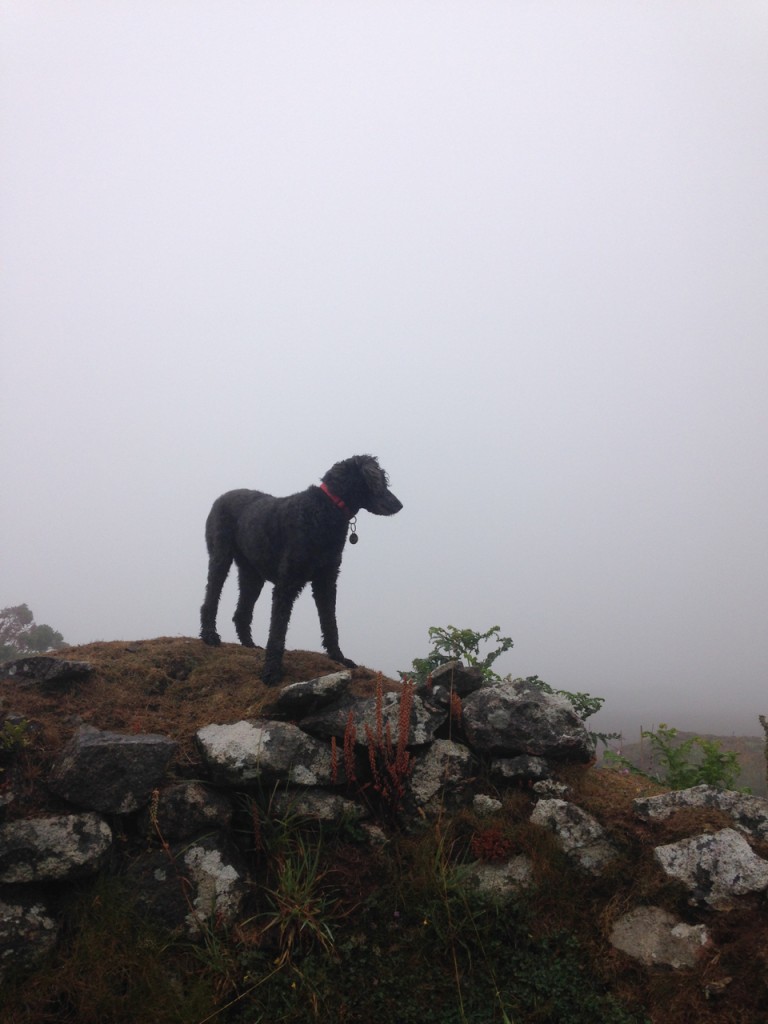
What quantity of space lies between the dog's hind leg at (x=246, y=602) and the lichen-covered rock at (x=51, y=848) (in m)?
4.95

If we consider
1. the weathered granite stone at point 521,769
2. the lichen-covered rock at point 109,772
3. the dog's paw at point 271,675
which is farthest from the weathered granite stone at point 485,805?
the lichen-covered rock at point 109,772

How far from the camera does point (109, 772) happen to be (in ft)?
17.6

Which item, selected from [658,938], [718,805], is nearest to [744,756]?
[718,805]

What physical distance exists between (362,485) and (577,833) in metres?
4.73

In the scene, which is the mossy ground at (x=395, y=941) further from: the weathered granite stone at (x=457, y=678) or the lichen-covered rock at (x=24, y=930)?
the weathered granite stone at (x=457, y=678)

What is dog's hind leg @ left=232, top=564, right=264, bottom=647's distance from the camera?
10.0m

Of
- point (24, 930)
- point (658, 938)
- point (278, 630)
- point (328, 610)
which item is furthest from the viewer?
point (328, 610)

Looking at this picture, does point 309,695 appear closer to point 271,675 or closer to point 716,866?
point 271,675

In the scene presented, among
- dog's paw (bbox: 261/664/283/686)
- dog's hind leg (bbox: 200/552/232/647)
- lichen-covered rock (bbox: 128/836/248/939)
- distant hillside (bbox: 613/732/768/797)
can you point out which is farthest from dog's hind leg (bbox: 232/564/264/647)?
distant hillside (bbox: 613/732/768/797)

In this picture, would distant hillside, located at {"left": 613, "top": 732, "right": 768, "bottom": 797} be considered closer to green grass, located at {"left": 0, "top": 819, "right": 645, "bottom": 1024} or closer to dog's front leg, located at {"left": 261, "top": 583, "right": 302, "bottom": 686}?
green grass, located at {"left": 0, "top": 819, "right": 645, "bottom": 1024}

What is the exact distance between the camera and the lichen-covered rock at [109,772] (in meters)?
5.23

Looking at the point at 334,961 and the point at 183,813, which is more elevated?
the point at 183,813

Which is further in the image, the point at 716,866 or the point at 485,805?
the point at 485,805

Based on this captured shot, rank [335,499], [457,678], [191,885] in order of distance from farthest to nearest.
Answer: [335,499]
[457,678]
[191,885]
